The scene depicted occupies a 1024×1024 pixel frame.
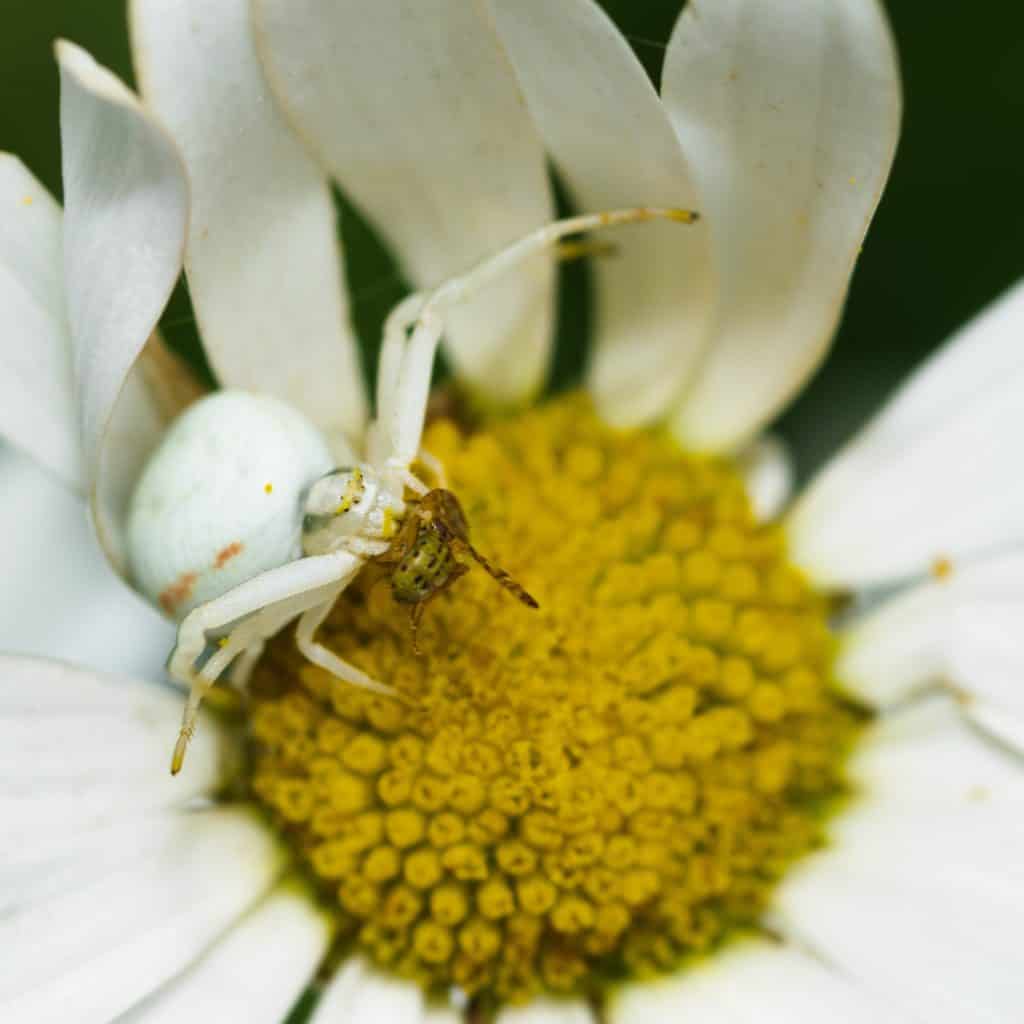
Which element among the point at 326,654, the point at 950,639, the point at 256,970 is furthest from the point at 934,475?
the point at 256,970

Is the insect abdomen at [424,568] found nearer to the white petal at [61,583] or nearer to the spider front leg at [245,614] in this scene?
the spider front leg at [245,614]

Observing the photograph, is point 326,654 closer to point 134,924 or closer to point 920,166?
point 134,924

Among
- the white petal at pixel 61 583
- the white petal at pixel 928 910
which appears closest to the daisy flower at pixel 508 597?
the white petal at pixel 928 910

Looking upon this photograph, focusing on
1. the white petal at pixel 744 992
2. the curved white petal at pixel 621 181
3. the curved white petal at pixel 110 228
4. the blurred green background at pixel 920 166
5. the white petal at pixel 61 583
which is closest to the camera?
the curved white petal at pixel 110 228

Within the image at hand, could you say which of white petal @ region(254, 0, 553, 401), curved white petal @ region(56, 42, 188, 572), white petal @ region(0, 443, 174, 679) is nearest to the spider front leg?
curved white petal @ region(56, 42, 188, 572)

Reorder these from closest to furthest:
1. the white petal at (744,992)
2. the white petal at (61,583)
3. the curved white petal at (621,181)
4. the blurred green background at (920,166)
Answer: the curved white petal at (621,181) < the white petal at (744,992) < the blurred green background at (920,166) < the white petal at (61,583)

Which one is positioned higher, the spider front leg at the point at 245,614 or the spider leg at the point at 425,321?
the spider leg at the point at 425,321
